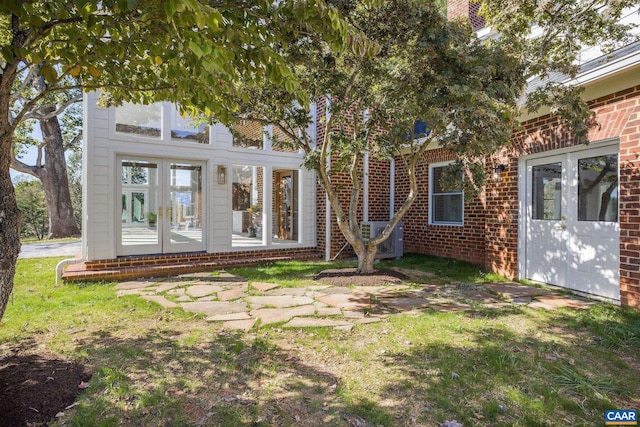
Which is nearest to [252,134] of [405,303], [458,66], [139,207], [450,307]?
[139,207]

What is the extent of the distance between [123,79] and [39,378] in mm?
2451

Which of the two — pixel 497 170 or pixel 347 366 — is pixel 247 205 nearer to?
pixel 497 170

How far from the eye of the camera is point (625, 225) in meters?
4.41

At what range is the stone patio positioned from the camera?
4.09 m

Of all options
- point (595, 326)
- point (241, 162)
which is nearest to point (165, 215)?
point (241, 162)

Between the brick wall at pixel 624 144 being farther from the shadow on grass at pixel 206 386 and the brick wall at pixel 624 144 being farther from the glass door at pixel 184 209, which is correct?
the glass door at pixel 184 209

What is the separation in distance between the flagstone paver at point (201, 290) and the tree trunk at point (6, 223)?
2876mm

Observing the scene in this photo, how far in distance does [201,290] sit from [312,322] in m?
2.33

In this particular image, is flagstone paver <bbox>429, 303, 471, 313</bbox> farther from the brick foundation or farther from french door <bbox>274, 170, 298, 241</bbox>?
french door <bbox>274, 170, 298, 241</bbox>

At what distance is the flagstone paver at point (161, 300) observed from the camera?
15.1 ft

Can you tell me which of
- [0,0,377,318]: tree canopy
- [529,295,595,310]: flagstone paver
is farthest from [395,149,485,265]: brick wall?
[0,0,377,318]: tree canopy

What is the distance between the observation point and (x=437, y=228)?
8359 millimetres

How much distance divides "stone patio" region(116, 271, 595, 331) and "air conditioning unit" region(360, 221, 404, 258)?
2538mm

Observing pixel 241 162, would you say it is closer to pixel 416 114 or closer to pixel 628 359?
pixel 416 114
